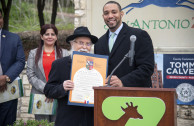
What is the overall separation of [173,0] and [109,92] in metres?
4.53

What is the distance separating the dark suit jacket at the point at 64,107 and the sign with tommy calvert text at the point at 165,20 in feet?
12.0

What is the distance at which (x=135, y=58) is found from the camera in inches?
120

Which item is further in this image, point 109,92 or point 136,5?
point 136,5

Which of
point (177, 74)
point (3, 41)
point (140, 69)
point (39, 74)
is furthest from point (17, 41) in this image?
point (177, 74)

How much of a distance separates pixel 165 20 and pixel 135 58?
3.52 meters

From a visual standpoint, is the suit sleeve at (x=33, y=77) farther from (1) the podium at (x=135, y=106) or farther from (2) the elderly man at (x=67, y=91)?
(1) the podium at (x=135, y=106)

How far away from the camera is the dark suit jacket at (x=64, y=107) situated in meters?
2.93

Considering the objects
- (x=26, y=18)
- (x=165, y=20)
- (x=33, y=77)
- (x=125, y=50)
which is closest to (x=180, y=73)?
(x=165, y=20)

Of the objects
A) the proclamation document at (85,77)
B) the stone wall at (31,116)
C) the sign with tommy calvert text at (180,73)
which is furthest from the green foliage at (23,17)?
the proclamation document at (85,77)

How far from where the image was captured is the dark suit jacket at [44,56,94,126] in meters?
2.93

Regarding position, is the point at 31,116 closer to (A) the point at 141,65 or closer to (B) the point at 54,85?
(B) the point at 54,85

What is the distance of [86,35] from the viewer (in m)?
2.95

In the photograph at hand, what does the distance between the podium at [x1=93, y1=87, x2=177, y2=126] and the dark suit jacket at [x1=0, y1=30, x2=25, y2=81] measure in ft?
8.03

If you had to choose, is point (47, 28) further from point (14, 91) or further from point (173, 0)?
point (173, 0)
